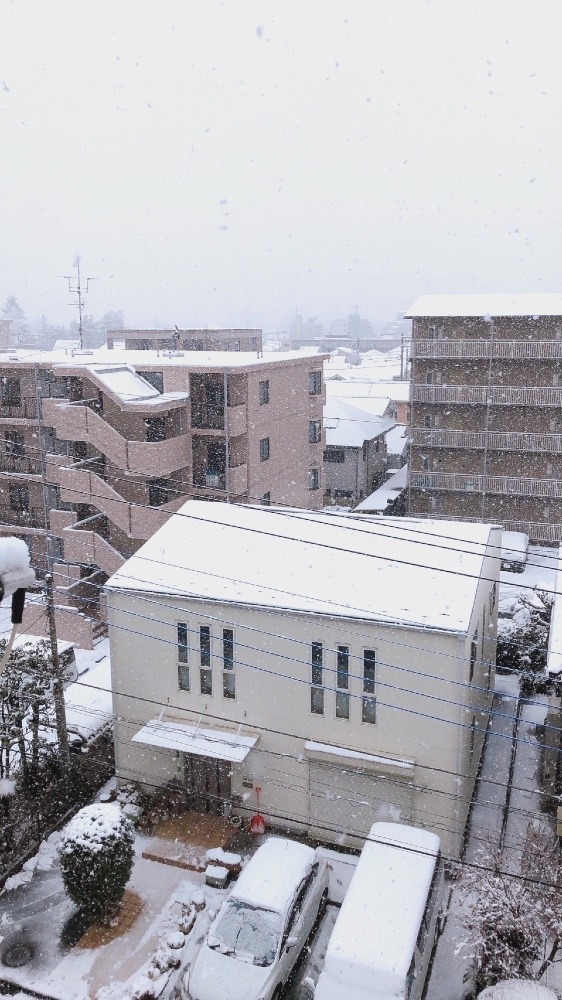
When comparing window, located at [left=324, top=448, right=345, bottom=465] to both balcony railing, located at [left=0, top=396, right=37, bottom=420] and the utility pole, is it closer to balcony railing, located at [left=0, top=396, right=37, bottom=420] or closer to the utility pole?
balcony railing, located at [left=0, top=396, right=37, bottom=420]

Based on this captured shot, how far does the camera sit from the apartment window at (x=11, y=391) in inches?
917

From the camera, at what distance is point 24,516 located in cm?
2366

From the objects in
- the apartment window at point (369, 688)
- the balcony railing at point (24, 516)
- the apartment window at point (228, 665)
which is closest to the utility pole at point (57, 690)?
the apartment window at point (228, 665)

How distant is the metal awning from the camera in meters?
11.8

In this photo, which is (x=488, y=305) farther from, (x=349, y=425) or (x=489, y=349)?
(x=349, y=425)

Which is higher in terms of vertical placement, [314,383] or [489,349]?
[489,349]

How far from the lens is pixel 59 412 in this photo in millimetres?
20375

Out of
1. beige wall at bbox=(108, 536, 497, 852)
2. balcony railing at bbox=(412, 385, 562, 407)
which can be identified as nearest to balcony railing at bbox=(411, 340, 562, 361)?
balcony railing at bbox=(412, 385, 562, 407)

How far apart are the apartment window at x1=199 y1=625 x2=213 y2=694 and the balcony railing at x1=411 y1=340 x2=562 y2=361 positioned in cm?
1826

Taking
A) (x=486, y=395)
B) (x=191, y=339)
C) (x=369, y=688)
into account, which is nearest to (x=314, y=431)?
(x=486, y=395)

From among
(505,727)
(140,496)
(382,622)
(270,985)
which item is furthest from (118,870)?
(140,496)

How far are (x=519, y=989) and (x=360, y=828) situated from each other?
395 centimetres

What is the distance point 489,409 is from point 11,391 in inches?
656

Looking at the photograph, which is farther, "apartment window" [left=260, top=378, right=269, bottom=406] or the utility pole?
"apartment window" [left=260, top=378, right=269, bottom=406]
